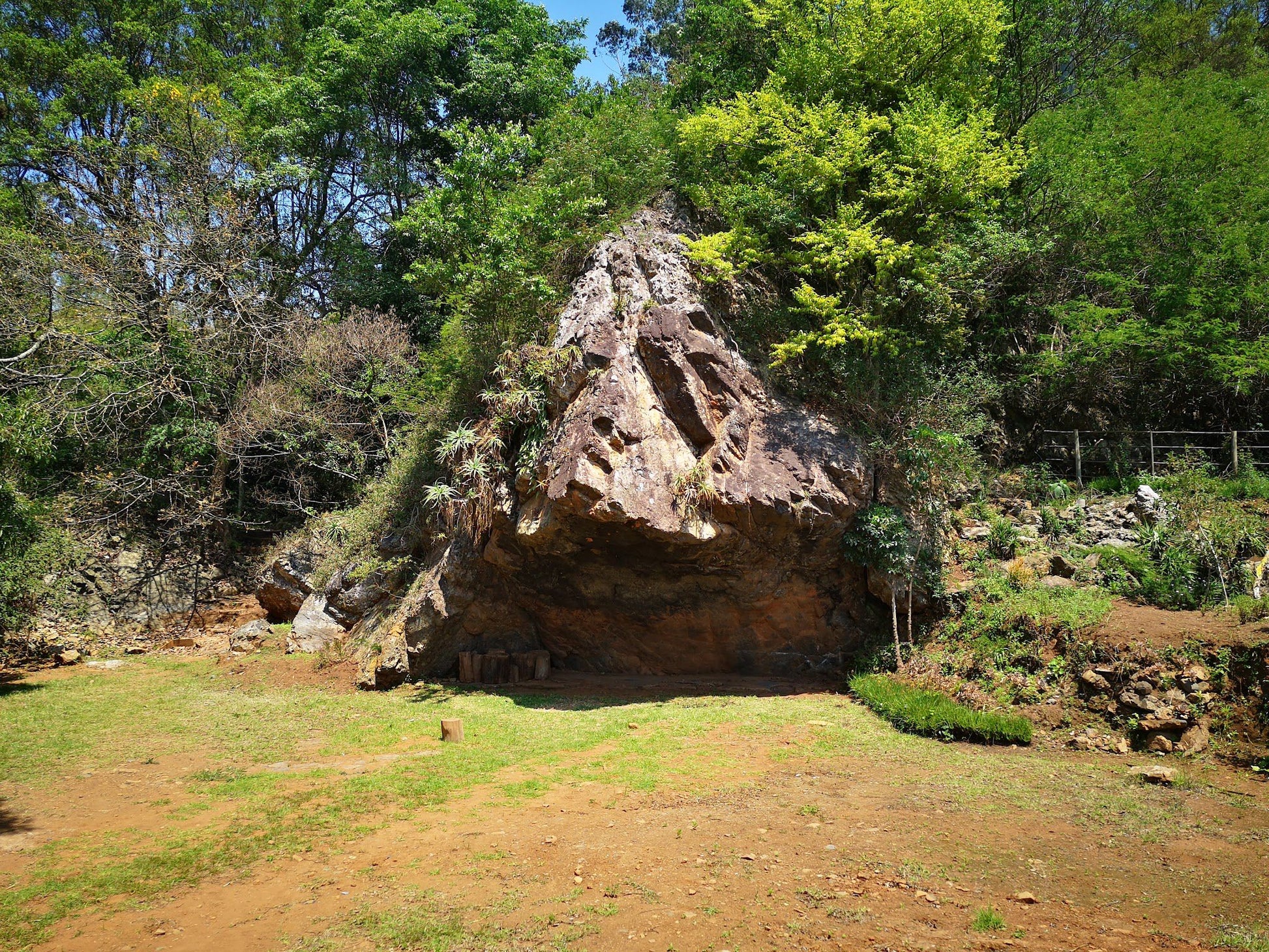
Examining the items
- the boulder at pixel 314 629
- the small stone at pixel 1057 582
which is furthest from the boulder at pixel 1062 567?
the boulder at pixel 314 629

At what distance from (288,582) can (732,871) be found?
11560mm

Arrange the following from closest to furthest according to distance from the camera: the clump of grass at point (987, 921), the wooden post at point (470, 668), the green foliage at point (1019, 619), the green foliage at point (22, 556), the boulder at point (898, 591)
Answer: the clump of grass at point (987, 921), the green foliage at point (1019, 619), the boulder at point (898, 591), the green foliage at point (22, 556), the wooden post at point (470, 668)


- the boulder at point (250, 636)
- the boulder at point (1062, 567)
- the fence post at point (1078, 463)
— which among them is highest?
the fence post at point (1078, 463)

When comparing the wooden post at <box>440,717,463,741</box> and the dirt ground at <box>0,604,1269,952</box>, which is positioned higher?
the wooden post at <box>440,717,463,741</box>

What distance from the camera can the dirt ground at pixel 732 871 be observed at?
4.54 meters

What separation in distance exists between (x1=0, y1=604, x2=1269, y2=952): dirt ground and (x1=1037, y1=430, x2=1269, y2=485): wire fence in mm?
7170

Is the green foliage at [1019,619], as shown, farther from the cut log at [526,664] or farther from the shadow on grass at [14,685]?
the shadow on grass at [14,685]

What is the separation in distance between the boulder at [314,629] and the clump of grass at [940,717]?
28.0 feet

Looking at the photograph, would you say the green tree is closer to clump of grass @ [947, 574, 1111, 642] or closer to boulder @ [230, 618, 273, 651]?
clump of grass @ [947, 574, 1111, 642]

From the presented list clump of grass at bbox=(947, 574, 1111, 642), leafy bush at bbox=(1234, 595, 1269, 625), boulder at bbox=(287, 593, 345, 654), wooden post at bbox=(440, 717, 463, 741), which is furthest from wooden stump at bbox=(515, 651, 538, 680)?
leafy bush at bbox=(1234, 595, 1269, 625)

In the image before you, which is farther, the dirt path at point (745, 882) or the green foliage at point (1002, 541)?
the green foliage at point (1002, 541)

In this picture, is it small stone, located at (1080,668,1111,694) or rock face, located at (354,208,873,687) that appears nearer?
small stone, located at (1080,668,1111,694)

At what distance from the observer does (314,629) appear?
1285 cm

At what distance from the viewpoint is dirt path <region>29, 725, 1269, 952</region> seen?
452 cm
